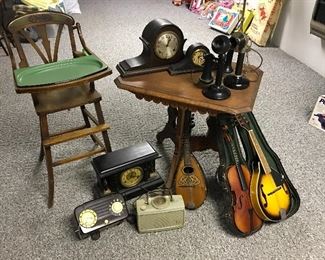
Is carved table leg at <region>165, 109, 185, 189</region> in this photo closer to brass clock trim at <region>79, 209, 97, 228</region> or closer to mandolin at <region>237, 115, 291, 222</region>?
mandolin at <region>237, 115, 291, 222</region>

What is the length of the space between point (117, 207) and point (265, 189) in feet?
2.29

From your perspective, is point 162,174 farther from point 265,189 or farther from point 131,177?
point 265,189

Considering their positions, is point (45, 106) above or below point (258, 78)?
below

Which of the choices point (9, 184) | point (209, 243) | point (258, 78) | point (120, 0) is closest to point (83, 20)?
point (120, 0)

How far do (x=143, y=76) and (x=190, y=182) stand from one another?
0.58 meters

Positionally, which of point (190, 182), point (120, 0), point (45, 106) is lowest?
point (120, 0)

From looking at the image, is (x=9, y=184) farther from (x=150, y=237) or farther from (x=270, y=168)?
(x=270, y=168)

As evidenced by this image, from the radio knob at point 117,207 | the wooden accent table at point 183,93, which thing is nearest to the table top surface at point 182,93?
the wooden accent table at point 183,93

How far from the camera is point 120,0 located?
5387 mm

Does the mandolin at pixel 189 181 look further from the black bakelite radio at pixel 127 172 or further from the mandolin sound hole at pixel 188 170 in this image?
the black bakelite radio at pixel 127 172

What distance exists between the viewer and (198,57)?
1.47 m

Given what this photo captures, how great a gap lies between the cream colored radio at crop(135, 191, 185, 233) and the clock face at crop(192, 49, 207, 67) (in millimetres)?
642

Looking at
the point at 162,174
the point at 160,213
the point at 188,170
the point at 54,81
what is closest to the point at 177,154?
the point at 188,170

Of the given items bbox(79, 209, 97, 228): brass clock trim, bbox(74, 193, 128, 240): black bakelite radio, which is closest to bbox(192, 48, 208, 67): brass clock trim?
bbox(74, 193, 128, 240): black bakelite radio
